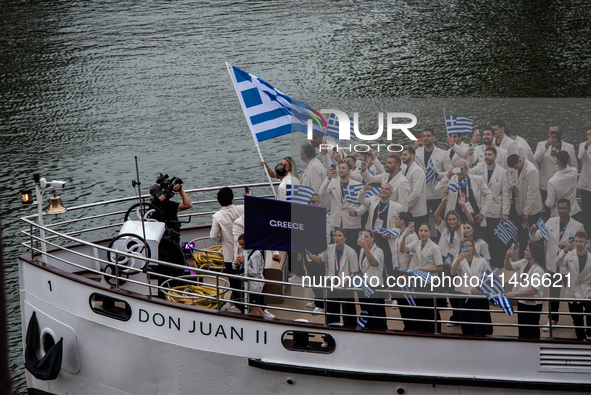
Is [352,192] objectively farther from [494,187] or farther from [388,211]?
[494,187]

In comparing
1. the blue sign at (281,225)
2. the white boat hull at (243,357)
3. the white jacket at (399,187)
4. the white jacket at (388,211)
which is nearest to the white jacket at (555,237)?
the white boat hull at (243,357)

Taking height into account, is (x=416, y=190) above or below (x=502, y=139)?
below

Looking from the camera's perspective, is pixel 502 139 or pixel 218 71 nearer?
pixel 502 139

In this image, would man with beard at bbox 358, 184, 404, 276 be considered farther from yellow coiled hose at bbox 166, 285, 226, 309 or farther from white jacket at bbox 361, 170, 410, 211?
yellow coiled hose at bbox 166, 285, 226, 309

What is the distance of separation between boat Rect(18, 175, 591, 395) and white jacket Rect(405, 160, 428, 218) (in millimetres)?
1490

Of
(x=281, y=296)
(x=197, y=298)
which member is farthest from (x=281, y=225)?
(x=197, y=298)

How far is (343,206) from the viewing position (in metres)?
10.3

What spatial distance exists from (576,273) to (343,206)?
322cm

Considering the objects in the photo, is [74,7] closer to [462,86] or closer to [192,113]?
[192,113]

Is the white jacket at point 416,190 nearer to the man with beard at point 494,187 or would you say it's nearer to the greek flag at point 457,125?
the man with beard at point 494,187

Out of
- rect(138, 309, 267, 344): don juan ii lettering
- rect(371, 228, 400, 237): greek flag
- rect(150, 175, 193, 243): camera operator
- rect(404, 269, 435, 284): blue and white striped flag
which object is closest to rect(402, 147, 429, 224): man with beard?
rect(371, 228, 400, 237): greek flag

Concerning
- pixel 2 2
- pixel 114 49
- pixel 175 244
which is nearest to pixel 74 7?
pixel 2 2

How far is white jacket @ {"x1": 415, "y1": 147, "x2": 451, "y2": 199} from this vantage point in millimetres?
11047

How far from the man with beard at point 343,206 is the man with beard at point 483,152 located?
6.27 feet
